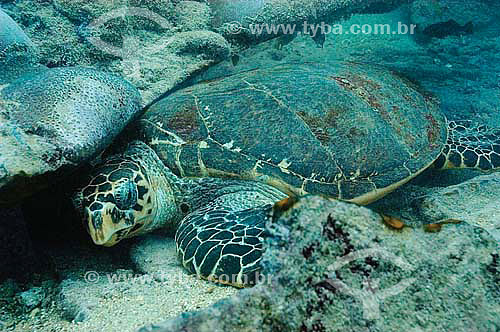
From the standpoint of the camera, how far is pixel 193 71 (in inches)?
118

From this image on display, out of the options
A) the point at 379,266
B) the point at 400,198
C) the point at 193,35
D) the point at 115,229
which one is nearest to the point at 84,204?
the point at 115,229

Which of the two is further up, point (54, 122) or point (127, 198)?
point (54, 122)

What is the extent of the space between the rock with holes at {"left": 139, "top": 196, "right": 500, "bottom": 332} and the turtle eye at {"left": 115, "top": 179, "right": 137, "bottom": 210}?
4.26ft

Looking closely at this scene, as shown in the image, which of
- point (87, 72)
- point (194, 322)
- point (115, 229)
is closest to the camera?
point (194, 322)

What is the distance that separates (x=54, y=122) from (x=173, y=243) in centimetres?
98

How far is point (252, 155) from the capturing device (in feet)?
7.03

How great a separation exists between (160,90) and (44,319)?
1863 mm

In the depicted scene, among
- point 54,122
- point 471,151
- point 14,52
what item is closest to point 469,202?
point 471,151

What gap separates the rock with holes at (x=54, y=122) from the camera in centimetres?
136

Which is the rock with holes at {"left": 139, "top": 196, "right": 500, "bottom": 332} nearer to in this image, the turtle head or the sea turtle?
the sea turtle

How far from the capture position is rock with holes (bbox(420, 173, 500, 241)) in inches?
74.7

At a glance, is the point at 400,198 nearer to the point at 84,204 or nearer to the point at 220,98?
the point at 220,98

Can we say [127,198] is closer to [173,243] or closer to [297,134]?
[173,243]

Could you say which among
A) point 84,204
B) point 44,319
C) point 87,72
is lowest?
point 44,319
